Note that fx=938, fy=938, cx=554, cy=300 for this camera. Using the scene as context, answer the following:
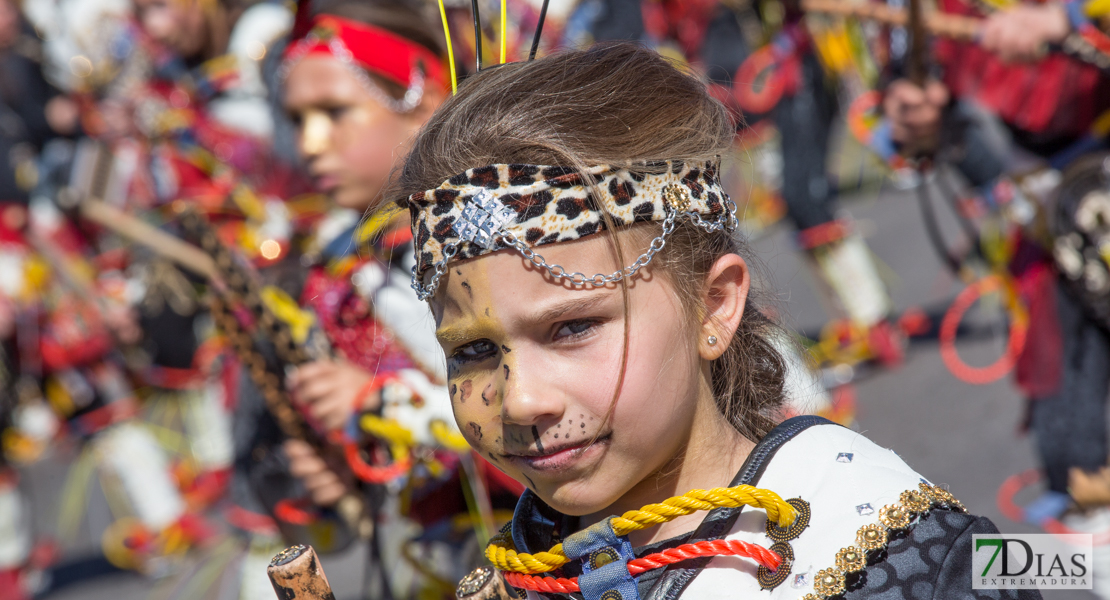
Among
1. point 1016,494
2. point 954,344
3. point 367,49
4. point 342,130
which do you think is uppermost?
point 367,49

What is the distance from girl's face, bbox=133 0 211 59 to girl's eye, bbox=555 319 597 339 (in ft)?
13.3

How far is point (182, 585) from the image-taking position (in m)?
3.89

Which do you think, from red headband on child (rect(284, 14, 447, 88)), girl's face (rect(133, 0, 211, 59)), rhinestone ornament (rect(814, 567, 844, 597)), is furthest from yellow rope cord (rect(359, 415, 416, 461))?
girl's face (rect(133, 0, 211, 59))

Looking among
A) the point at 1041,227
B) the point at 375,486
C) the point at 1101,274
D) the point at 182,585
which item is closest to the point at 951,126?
the point at 1041,227

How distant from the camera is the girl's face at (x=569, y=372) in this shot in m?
1.07

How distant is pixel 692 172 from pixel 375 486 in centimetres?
153

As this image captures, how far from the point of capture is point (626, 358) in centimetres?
107

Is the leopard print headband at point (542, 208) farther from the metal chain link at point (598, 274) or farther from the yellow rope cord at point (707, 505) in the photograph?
the yellow rope cord at point (707, 505)

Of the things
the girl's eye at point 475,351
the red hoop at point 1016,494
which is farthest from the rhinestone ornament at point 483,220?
the red hoop at point 1016,494

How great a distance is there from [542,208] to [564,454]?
11.3 inches

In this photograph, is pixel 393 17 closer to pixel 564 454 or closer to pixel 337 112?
pixel 337 112

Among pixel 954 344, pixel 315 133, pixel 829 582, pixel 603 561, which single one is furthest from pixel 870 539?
pixel 954 344

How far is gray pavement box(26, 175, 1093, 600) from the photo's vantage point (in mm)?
3383

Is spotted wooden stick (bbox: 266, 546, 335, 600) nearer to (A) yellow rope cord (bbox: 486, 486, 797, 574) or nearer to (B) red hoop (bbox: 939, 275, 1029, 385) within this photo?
(A) yellow rope cord (bbox: 486, 486, 797, 574)
